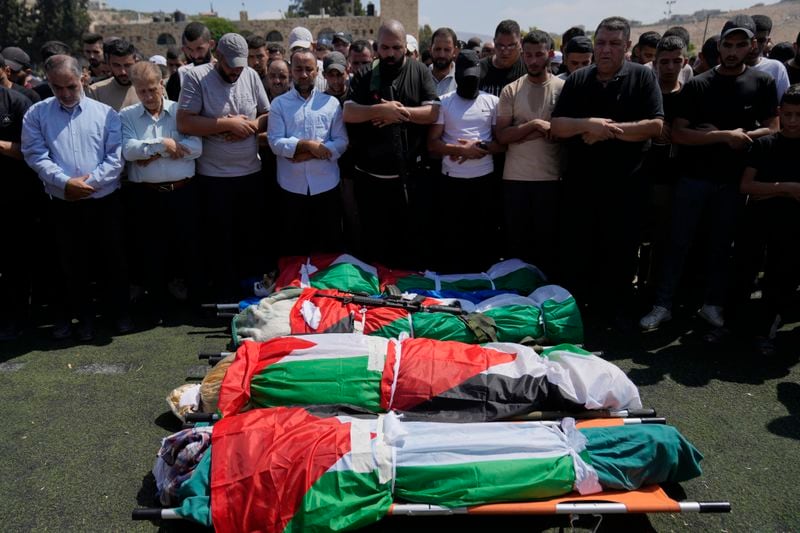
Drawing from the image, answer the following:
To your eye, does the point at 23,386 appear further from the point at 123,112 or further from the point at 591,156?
the point at 591,156

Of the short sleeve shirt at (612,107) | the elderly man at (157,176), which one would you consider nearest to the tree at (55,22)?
the elderly man at (157,176)

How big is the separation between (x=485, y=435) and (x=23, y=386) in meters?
3.44

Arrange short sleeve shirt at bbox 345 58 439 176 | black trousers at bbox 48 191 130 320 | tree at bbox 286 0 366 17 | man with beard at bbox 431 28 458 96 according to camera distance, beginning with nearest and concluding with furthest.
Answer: black trousers at bbox 48 191 130 320 → short sleeve shirt at bbox 345 58 439 176 → man with beard at bbox 431 28 458 96 → tree at bbox 286 0 366 17

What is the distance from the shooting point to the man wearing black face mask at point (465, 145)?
17.8 ft

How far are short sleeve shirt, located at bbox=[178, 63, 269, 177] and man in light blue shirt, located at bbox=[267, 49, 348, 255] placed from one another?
0.27 m

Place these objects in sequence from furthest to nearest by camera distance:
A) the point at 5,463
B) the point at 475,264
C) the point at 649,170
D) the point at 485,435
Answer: the point at 475,264, the point at 649,170, the point at 5,463, the point at 485,435

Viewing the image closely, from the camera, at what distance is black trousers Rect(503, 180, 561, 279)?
5.42m

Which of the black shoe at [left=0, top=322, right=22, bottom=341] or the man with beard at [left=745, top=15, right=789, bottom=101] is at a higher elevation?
the man with beard at [left=745, top=15, right=789, bottom=101]

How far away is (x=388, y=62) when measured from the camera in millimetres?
5301

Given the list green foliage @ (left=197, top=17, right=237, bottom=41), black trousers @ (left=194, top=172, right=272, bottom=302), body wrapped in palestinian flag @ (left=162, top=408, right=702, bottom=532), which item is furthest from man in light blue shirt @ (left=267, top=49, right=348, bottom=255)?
green foliage @ (left=197, top=17, right=237, bottom=41)

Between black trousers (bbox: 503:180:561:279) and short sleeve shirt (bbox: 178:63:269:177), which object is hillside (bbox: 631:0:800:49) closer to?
black trousers (bbox: 503:180:561:279)

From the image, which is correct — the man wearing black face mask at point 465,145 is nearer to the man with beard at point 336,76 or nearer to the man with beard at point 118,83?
the man with beard at point 336,76

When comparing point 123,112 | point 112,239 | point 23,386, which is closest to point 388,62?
point 123,112

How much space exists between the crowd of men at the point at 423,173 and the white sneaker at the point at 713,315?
22 mm
